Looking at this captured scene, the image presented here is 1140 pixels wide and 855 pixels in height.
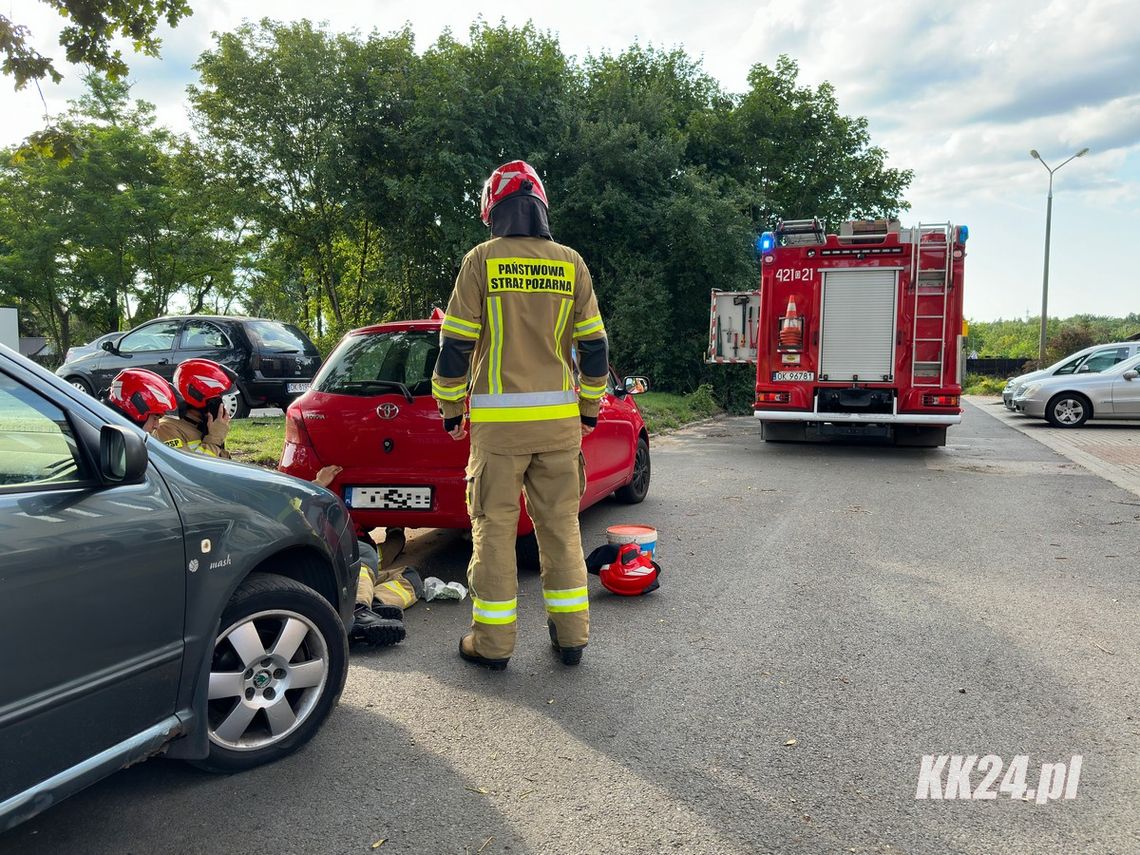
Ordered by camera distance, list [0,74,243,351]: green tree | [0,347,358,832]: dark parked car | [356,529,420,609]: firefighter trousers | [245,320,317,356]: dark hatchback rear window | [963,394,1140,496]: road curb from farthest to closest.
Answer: [0,74,243,351]: green tree → [245,320,317,356]: dark hatchback rear window → [963,394,1140,496]: road curb → [356,529,420,609]: firefighter trousers → [0,347,358,832]: dark parked car

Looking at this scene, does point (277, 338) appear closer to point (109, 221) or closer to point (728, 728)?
point (728, 728)

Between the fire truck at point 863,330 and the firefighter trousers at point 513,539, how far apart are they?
28.2 ft

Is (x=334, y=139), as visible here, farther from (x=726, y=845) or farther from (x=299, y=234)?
(x=726, y=845)

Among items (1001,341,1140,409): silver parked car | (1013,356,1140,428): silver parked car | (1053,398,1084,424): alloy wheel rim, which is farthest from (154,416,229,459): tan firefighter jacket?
(1001,341,1140,409): silver parked car

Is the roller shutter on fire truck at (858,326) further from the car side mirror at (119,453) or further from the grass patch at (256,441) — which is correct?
the car side mirror at (119,453)

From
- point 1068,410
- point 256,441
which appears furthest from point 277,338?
point 1068,410

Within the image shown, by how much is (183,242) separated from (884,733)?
98.3 ft

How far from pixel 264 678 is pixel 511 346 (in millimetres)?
1670

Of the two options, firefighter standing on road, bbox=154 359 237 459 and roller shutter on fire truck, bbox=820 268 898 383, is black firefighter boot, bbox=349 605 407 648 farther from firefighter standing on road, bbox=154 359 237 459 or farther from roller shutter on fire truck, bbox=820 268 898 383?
roller shutter on fire truck, bbox=820 268 898 383

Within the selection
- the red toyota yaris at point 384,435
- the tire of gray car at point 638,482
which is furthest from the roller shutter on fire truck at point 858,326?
the red toyota yaris at point 384,435

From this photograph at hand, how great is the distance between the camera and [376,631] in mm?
4215

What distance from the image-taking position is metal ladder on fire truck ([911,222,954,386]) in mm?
11383

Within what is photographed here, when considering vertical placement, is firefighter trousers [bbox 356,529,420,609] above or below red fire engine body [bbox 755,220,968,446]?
below

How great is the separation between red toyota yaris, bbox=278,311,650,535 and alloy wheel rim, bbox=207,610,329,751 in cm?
208
